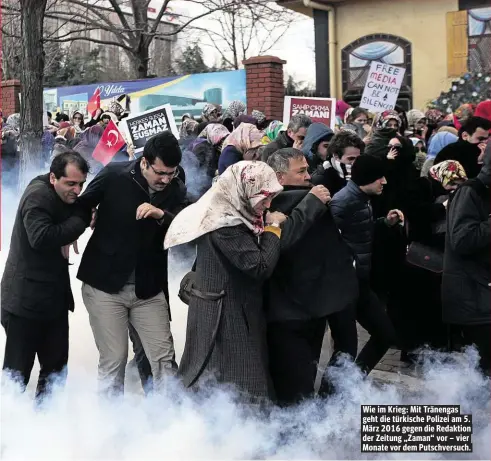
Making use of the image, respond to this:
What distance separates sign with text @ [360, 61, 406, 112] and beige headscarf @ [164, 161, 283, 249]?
659cm

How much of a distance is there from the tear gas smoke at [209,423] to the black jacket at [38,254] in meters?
0.50

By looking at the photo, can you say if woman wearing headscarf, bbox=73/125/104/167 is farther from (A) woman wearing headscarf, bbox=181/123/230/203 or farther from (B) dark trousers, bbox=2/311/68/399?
(B) dark trousers, bbox=2/311/68/399

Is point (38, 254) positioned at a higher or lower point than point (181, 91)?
lower

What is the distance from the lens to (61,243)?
398 cm

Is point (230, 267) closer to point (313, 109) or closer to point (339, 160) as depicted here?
point (339, 160)

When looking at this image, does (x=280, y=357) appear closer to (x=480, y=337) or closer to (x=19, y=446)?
(x=480, y=337)

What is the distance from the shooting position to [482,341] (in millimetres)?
4086

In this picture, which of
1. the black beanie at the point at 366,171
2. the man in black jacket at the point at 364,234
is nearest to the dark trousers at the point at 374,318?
the man in black jacket at the point at 364,234

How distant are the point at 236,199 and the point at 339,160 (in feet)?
6.26

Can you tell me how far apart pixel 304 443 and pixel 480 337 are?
1173mm

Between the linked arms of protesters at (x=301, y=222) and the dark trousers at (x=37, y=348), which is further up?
the linked arms of protesters at (x=301, y=222)

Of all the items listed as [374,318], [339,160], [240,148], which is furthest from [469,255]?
[240,148]

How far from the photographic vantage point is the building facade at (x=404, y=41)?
54.9 feet

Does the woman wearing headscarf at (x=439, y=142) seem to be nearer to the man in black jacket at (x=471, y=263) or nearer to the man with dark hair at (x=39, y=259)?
the man in black jacket at (x=471, y=263)
